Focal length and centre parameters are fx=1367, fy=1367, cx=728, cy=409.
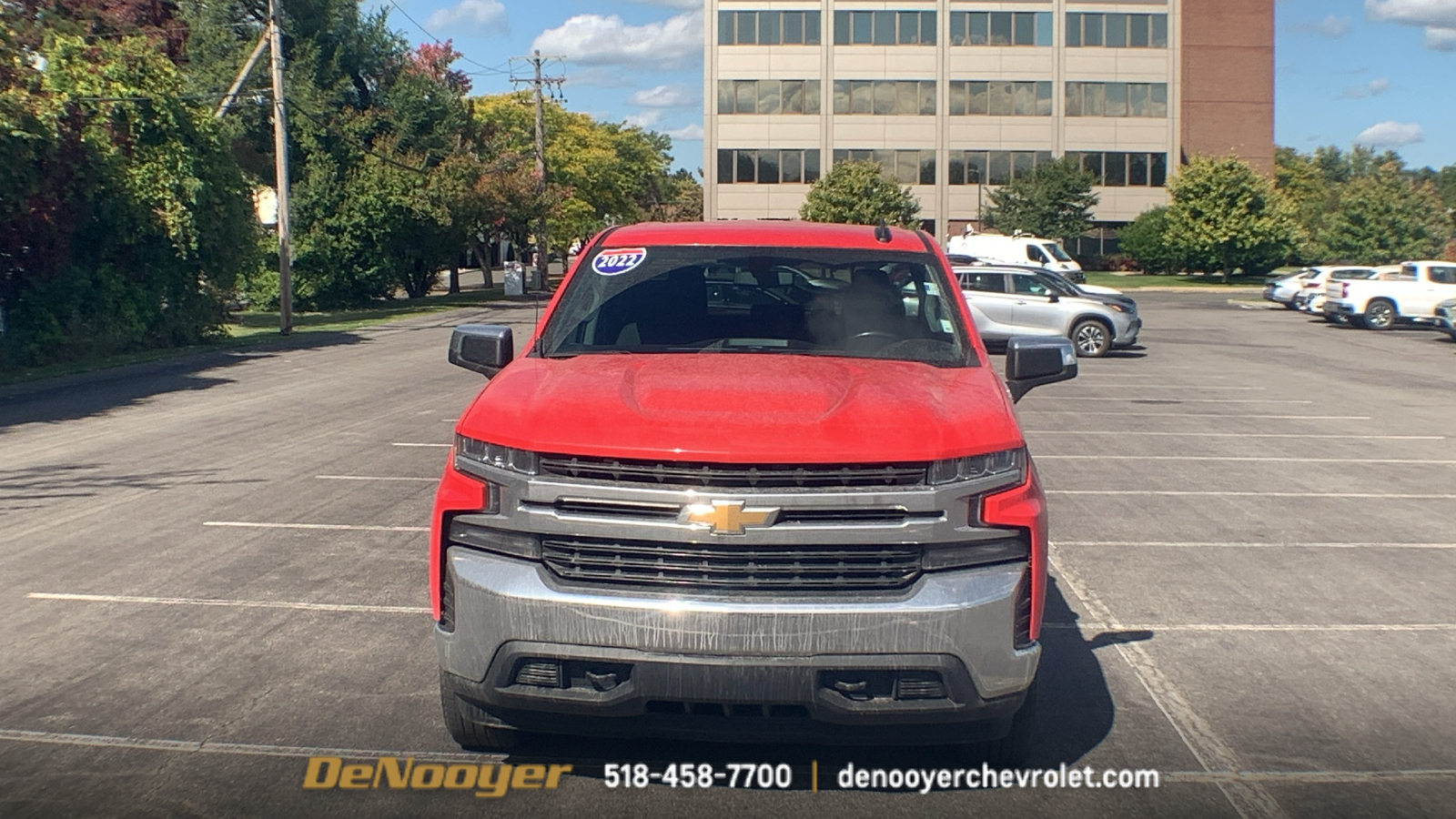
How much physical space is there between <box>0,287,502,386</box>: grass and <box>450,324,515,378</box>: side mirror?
1671 cm

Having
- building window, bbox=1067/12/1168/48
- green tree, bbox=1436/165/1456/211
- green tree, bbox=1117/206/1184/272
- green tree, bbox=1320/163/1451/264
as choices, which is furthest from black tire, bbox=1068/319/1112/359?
green tree, bbox=1436/165/1456/211

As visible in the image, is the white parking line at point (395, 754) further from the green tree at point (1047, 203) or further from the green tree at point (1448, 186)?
the green tree at point (1448, 186)

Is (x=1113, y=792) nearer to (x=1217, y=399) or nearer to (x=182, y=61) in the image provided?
Answer: (x=1217, y=399)

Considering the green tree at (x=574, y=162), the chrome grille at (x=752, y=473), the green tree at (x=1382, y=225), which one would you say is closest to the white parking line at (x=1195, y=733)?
the chrome grille at (x=752, y=473)

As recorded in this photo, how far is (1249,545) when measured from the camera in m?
8.65

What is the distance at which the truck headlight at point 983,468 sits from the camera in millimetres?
4070

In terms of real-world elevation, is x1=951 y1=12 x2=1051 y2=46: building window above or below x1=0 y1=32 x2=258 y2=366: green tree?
above

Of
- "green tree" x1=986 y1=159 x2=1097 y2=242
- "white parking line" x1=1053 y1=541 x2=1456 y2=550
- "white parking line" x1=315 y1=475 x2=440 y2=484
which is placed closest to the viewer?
"white parking line" x1=1053 y1=541 x2=1456 y2=550

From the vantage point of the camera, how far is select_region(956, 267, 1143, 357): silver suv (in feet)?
82.4

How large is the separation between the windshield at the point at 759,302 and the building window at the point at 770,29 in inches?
2811

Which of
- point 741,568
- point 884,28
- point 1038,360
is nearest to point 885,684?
point 741,568

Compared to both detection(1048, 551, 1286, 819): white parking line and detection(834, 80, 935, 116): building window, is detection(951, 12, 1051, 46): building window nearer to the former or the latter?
detection(834, 80, 935, 116): building window

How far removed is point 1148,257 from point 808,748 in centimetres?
7041

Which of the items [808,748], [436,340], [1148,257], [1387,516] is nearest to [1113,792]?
[808,748]
